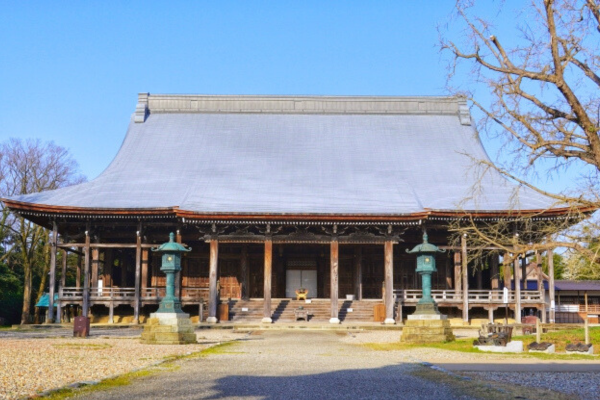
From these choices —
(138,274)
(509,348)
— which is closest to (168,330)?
(509,348)

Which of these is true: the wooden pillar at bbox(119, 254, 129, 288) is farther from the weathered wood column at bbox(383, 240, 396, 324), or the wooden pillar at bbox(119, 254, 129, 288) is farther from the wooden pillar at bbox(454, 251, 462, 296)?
the wooden pillar at bbox(454, 251, 462, 296)

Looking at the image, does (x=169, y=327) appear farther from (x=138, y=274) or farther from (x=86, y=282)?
(x=86, y=282)

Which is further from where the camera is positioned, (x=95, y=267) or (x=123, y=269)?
(x=123, y=269)

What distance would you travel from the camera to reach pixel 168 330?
1902cm

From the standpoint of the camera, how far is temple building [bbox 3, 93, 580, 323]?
30.5m

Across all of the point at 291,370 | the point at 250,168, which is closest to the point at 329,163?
the point at 250,168

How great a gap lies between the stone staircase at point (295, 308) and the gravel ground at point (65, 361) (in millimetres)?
12002

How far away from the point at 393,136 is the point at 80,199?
731 inches

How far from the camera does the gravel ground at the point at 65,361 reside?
32.2ft

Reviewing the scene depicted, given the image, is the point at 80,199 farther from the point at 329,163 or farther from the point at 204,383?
the point at 204,383

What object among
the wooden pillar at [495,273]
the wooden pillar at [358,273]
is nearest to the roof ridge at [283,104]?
the wooden pillar at [358,273]

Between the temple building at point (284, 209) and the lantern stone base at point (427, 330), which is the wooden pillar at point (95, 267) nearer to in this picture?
the temple building at point (284, 209)

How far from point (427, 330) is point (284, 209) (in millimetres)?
12115

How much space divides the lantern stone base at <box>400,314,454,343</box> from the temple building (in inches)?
266
